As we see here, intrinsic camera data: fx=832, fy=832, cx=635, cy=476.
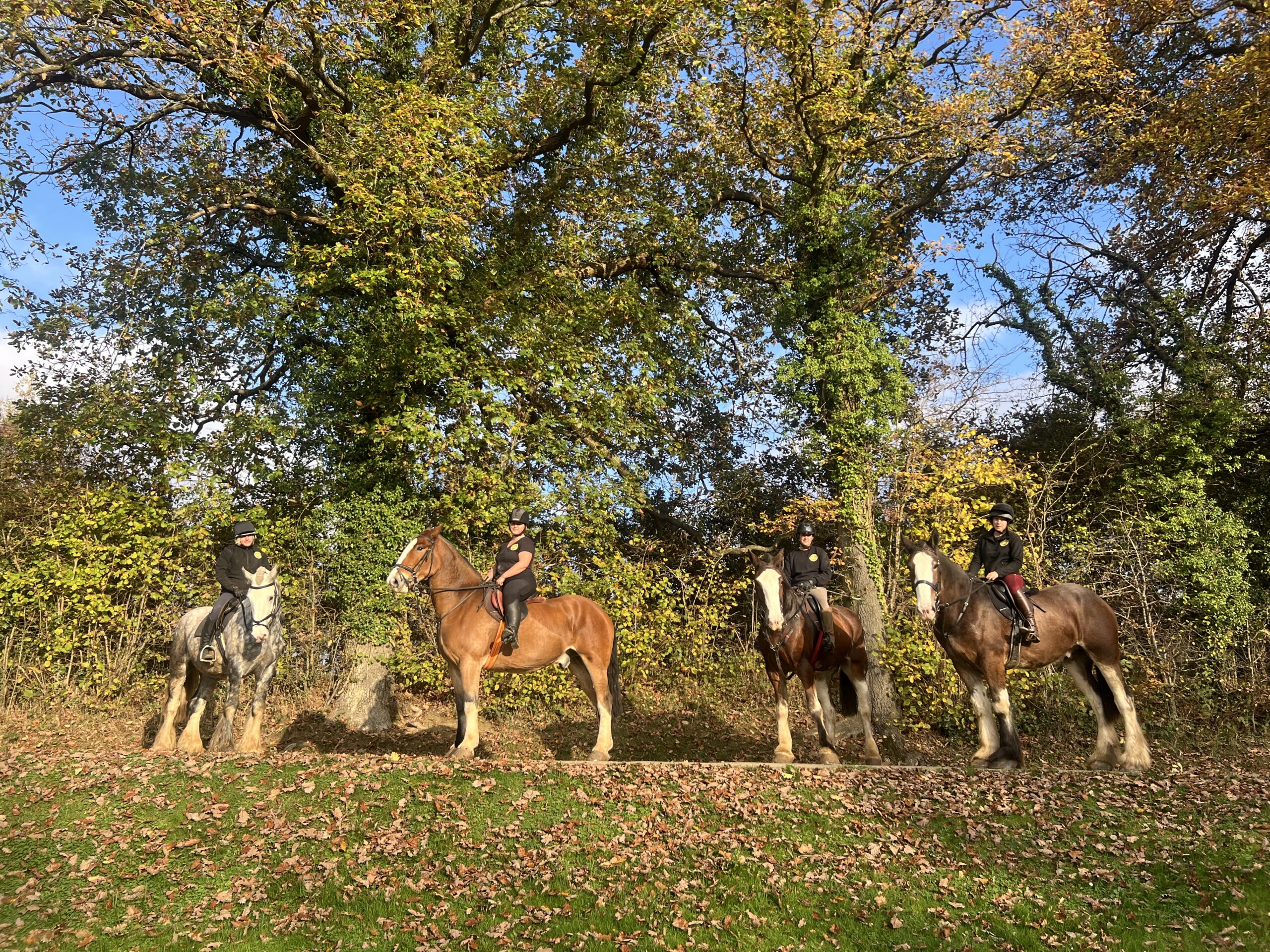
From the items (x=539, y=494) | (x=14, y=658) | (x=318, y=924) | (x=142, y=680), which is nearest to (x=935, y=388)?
(x=539, y=494)

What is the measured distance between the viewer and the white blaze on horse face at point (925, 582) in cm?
1078

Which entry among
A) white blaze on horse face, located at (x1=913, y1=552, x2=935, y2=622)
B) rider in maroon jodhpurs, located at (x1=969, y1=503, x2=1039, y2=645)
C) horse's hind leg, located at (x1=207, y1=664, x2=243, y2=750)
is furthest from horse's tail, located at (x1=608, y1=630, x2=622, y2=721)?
rider in maroon jodhpurs, located at (x1=969, y1=503, x2=1039, y2=645)

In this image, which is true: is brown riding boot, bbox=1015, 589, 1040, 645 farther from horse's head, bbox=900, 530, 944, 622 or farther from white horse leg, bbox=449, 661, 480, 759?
white horse leg, bbox=449, 661, 480, 759

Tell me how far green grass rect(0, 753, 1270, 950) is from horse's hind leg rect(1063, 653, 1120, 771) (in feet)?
2.98

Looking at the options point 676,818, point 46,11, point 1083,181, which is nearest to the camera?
point 676,818

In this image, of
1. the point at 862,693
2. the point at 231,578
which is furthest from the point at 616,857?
the point at 231,578

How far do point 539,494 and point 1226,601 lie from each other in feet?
46.9

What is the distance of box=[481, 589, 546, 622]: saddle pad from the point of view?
36.1 feet

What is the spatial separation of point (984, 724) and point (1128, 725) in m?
2.01

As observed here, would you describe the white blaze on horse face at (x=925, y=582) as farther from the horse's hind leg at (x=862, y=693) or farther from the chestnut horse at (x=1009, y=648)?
the horse's hind leg at (x=862, y=693)

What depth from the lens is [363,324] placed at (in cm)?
1551

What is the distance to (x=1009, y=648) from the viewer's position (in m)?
11.0

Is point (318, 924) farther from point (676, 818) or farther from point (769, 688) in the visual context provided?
point (769, 688)

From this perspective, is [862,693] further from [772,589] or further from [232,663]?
[232,663]
